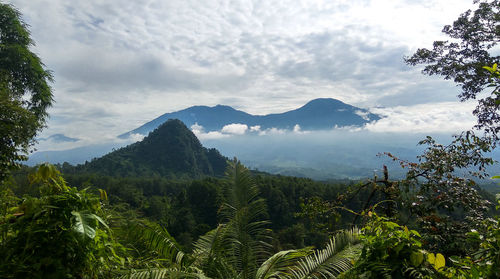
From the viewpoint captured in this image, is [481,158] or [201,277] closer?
[201,277]

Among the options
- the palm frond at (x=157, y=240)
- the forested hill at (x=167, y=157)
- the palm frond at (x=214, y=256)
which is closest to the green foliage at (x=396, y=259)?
the palm frond at (x=214, y=256)

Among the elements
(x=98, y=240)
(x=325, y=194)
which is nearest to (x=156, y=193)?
(x=325, y=194)

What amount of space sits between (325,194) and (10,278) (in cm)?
3988

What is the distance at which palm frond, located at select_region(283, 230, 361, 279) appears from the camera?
246 cm

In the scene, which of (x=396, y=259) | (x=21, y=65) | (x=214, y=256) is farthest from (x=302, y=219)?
(x=21, y=65)

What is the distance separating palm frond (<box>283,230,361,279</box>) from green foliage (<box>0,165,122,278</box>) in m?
1.85

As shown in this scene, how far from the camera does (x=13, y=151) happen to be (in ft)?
14.5

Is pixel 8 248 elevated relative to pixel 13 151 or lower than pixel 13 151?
lower

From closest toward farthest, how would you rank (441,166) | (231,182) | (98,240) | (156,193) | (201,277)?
(98,240), (201,277), (441,166), (231,182), (156,193)

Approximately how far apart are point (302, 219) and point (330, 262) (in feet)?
7.46

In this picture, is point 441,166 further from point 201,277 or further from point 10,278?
point 10,278

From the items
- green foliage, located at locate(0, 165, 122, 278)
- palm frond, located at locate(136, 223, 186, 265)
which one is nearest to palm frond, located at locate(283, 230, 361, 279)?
palm frond, located at locate(136, 223, 186, 265)

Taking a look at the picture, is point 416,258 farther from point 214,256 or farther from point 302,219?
point 302,219

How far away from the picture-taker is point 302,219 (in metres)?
4.77
